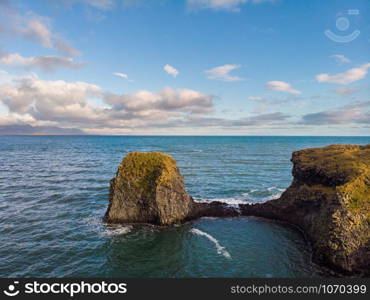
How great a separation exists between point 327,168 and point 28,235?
3687cm

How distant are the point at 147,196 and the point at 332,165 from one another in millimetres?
23485

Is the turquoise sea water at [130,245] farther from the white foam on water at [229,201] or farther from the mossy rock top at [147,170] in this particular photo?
the mossy rock top at [147,170]

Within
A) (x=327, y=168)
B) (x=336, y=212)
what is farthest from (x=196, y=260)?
(x=327, y=168)

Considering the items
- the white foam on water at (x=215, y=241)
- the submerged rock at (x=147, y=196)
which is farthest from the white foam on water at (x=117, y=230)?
the white foam on water at (x=215, y=241)

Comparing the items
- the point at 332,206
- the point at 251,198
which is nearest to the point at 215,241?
the point at 332,206

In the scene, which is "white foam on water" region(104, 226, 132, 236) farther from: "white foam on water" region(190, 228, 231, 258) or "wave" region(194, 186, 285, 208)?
"wave" region(194, 186, 285, 208)

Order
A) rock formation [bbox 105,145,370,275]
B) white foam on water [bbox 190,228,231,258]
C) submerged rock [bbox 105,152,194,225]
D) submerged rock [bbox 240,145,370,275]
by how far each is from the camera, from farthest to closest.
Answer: submerged rock [bbox 105,152,194,225]
white foam on water [bbox 190,228,231,258]
rock formation [bbox 105,145,370,275]
submerged rock [bbox 240,145,370,275]

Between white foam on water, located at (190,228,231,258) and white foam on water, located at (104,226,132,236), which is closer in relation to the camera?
white foam on water, located at (190,228,231,258)

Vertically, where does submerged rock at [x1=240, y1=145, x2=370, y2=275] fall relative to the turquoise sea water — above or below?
above

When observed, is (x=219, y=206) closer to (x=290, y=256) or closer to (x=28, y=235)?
(x=290, y=256)

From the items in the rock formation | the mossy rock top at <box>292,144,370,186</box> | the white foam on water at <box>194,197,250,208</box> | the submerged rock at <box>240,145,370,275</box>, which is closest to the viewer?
the submerged rock at <box>240,145,370,275</box>

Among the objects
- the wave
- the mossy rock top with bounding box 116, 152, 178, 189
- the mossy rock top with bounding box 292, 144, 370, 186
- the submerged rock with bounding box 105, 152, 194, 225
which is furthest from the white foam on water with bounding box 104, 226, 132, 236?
the mossy rock top with bounding box 292, 144, 370, 186

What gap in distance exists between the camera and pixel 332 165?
29000 mm

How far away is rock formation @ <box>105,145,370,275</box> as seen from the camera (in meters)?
21.6
